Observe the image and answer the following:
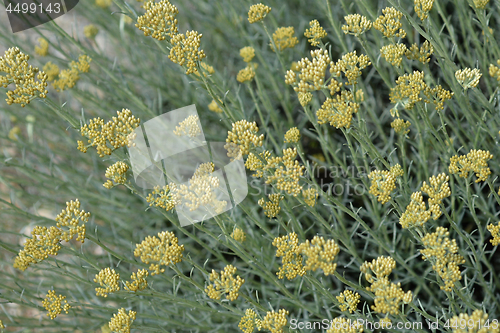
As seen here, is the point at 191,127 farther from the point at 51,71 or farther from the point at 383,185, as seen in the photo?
the point at 51,71

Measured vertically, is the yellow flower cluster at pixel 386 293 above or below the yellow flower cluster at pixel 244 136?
below

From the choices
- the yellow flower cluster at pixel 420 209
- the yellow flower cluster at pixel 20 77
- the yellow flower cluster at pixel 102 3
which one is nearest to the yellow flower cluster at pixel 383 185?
the yellow flower cluster at pixel 420 209

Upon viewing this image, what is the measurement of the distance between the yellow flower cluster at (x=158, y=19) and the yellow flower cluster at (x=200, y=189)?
0.45m

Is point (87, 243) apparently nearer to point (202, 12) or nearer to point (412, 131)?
point (202, 12)

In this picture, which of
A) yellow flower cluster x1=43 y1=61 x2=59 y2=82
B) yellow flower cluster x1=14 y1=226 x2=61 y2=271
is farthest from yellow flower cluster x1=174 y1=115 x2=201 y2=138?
yellow flower cluster x1=43 y1=61 x2=59 y2=82

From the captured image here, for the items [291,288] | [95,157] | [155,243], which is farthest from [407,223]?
[95,157]

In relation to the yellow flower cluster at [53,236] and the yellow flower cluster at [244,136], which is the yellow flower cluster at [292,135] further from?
the yellow flower cluster at [53,236]

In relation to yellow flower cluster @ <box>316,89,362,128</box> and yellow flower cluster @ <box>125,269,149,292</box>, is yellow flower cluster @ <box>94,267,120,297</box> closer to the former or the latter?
yellow flower cluster @ <box>125,269,149,292</box>

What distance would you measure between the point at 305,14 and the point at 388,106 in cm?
91

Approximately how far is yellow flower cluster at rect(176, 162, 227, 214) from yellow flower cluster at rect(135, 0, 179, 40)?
Result: 0.45 m

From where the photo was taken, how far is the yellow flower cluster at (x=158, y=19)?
3.96 feet

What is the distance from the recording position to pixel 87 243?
2.98 m

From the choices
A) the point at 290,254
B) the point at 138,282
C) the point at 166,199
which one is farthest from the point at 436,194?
the point at 138,282

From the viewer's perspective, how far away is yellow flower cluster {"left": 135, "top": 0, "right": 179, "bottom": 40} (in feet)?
3.96
